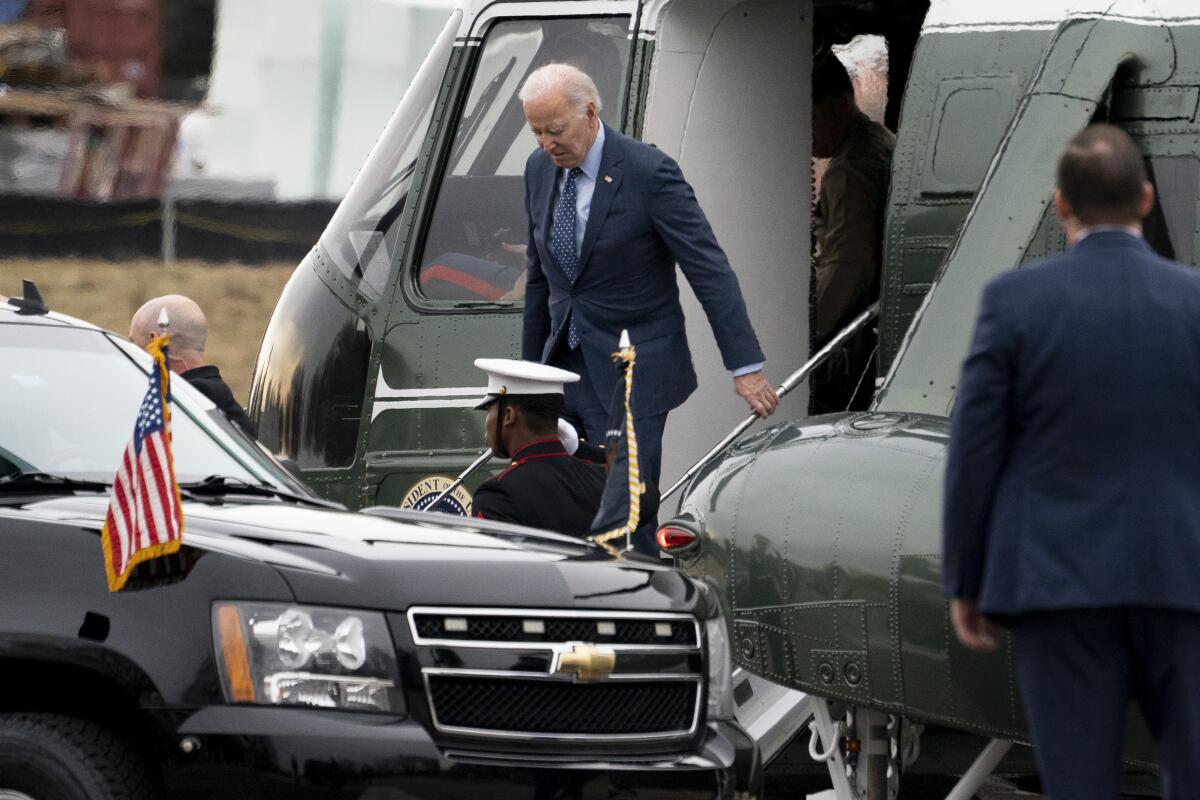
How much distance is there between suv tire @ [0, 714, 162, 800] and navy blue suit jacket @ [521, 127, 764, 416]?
3233 millimetres

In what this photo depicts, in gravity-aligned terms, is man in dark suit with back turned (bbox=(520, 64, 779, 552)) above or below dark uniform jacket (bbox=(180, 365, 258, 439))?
above

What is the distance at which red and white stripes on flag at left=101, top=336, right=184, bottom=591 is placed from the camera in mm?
5129

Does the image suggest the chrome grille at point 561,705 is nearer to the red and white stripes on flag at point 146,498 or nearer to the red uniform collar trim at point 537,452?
the red and white stripes on flag at point 146,498

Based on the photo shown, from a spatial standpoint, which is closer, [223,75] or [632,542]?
[632,542]

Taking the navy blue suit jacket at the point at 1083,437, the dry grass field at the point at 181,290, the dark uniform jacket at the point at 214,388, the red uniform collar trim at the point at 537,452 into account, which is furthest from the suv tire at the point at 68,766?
the dry grass field at the point at 181,290

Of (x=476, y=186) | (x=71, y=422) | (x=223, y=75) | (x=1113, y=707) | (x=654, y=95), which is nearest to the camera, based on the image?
(x=1113, y=707)

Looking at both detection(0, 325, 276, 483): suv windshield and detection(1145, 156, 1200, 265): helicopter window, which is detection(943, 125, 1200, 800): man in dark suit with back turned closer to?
detection(0, 325, 276, 483): suv windshield

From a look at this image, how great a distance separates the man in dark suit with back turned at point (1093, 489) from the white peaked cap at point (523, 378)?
247 cm

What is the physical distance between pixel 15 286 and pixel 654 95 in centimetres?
2186

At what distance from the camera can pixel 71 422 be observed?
19.9ft

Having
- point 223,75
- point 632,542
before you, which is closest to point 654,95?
point 632,542

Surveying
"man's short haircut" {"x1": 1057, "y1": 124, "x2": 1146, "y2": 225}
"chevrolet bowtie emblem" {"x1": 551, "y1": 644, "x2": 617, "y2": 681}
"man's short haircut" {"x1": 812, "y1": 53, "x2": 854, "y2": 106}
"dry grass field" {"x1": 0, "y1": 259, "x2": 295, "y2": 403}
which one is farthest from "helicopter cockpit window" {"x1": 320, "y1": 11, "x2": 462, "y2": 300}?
"dry grass field" {"x1": 0, "y1": 259, "x2": 295, "y2": 403}

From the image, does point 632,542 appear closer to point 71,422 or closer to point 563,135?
point 563,135

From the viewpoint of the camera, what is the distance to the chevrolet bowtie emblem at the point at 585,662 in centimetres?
536
